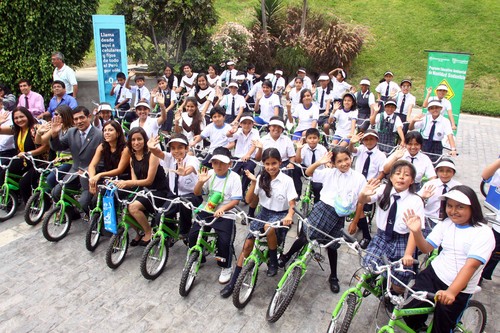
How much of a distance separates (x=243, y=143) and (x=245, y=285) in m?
2.94

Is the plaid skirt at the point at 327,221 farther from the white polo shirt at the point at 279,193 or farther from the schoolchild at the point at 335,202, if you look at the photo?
the white polo shirt at the point at 279,193

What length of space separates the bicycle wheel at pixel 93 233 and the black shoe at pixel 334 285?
318cm

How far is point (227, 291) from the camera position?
4.68 meters

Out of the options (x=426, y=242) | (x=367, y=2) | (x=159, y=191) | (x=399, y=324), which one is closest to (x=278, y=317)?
(x=399, y=324)

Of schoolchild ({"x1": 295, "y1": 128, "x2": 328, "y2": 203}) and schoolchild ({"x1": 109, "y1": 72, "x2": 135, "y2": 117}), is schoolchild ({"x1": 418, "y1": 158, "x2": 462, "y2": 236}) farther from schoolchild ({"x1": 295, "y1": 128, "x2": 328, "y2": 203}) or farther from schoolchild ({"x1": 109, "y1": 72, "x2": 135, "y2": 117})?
schoolchild ({"x1": 109, "y1": 72, "x2": 135, "y2": 117})

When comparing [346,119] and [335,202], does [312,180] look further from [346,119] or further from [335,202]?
[346,119]

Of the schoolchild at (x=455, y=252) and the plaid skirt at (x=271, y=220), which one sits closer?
the schoolchild at (x=455, y=252)

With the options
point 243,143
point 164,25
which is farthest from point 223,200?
point 164,25

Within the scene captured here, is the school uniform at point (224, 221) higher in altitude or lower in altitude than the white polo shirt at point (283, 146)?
lower

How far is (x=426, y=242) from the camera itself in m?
3.65

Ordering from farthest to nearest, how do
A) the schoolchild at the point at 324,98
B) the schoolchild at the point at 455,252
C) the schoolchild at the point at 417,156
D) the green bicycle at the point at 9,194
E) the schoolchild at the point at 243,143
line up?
the schoolchild at the point at 324,98
the schoolchild at the point at 243,143
the green bicycle at the point at 9,194
the schoolchild at the point at 417,156
the schoolchild at the point at 455,252

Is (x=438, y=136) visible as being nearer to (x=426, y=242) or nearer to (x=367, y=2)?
(x=426, y=242)

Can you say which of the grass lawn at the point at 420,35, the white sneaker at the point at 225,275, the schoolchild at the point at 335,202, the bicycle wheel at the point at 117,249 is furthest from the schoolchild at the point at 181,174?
the grass lawn at the point at 420,35

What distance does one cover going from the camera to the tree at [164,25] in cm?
1381
